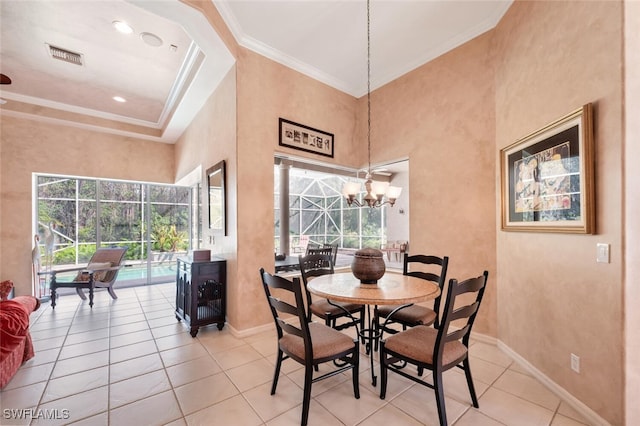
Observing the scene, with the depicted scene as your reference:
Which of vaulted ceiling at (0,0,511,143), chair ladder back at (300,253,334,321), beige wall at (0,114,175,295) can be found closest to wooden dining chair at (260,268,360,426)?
chair ladder back at (300,253,334,321)

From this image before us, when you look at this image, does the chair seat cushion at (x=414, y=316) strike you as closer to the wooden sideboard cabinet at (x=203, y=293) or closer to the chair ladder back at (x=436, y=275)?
the chair ladder back at (x=436, y=275)

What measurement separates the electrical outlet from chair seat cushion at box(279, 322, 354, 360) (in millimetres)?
1584

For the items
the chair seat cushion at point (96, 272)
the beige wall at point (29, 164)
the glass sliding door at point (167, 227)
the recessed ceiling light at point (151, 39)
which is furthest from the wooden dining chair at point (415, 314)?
the beige wall at point (29, 164)

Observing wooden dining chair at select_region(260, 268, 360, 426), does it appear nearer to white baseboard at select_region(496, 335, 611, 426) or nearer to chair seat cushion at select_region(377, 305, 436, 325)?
chair seat cushion at select_region(377, 305, 436, 325)

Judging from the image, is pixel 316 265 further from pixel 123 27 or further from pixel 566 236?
pixel 123 27

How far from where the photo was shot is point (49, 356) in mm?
2656

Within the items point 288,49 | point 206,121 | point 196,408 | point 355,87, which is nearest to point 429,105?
point 355,87

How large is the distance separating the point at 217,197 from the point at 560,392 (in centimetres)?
391

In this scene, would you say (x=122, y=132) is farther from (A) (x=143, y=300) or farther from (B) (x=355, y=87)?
(B) (x=355, y=87)

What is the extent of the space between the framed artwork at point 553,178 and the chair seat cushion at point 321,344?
1.82 meters

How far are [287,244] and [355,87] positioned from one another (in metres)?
3.06

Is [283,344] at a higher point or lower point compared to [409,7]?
lower

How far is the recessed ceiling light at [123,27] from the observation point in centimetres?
280

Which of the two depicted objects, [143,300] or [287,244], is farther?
[287,244]
